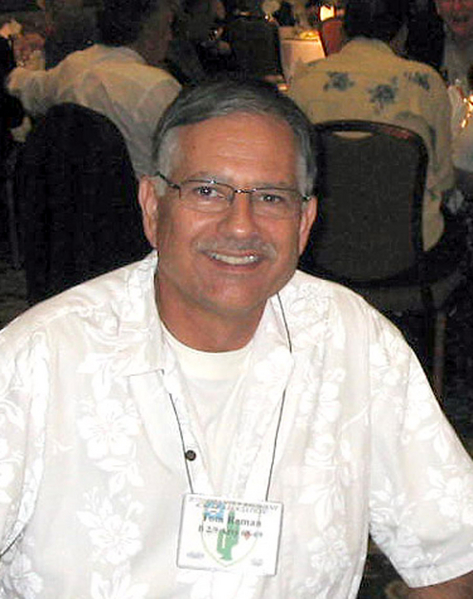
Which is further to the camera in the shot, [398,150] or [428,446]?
[398,150]

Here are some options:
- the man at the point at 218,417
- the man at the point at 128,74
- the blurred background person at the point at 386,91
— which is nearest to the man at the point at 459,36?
the blurred background person at the point at 386,91

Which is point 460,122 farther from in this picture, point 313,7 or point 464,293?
point 313,7

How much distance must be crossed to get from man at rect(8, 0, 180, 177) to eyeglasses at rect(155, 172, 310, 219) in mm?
2422

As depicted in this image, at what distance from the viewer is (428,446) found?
1.67 meters

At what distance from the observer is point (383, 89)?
387cm

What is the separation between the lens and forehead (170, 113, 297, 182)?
154 cm

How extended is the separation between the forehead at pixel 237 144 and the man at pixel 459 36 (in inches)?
131

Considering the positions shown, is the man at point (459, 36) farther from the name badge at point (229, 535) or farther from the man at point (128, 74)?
the name badge at point (229, 535)

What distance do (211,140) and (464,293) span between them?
10.3ft

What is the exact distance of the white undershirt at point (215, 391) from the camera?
1599mm

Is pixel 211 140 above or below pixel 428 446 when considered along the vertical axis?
above

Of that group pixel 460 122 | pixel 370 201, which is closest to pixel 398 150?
pixel 370 201

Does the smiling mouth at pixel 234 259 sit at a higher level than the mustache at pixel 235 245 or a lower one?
lower

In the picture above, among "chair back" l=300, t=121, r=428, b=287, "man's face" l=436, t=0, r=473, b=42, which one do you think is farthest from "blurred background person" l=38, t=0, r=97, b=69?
"chair back" l=300, t=121, r=428, b=287
